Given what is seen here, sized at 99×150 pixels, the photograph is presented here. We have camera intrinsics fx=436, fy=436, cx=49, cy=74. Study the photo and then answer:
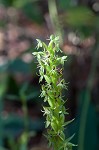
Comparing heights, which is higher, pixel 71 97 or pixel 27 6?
pixel 27 6

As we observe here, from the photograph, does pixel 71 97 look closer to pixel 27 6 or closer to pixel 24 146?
pixel 27 6

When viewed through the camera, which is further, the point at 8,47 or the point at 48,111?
the point at 8,47

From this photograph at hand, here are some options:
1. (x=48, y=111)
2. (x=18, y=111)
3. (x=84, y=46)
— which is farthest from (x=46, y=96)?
(x=18, y=111)

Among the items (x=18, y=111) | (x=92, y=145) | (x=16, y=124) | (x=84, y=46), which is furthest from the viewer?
(x=18, y=111)

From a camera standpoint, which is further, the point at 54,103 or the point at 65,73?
the point at 65,73

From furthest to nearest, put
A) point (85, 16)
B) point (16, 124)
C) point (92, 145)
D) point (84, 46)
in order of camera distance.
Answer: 1. point (84, 46)
2. point (16, 124)
3. point (85, 16)
4. point (92, 145)

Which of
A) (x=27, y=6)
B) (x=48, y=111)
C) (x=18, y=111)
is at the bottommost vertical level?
(x=18, y=111)

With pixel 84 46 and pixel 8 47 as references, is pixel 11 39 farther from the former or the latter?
pixel 84 46

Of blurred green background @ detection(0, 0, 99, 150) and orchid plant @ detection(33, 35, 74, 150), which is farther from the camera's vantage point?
blurred green background @ detection(0, 0, 99, 150)

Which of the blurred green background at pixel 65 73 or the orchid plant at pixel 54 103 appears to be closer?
the orchid plant at pixel 54 103
